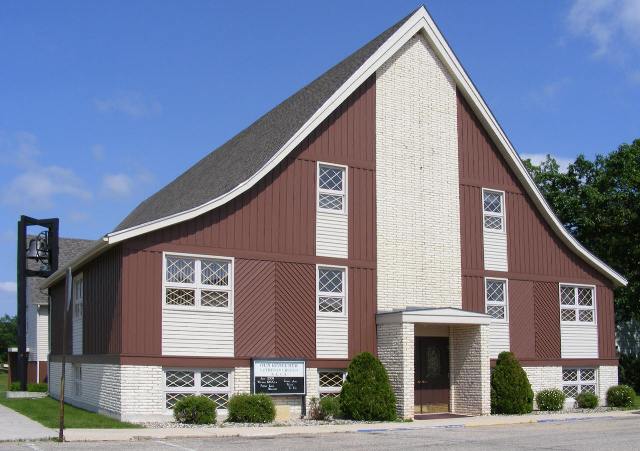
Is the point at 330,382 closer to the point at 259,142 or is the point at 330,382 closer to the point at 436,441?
the point at 436,441

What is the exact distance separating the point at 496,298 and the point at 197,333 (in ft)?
33.8

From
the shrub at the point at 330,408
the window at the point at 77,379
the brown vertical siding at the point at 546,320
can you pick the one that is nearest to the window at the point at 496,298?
the brown vertical siding at the point at 546,320

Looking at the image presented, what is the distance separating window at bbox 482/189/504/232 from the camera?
27.5 m

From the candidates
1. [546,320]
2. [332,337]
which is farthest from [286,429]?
[546,320]

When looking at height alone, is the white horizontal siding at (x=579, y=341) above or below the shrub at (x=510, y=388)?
above

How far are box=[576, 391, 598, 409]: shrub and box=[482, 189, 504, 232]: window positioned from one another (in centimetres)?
599

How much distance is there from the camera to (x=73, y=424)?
19.7 meters

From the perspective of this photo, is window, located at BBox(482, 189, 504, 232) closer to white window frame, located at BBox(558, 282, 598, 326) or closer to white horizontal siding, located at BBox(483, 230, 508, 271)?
white horizontal siding, located at BBox(483, 230, 508, 271)

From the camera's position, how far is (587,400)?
1082 inches

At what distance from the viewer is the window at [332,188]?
24609 millimetres

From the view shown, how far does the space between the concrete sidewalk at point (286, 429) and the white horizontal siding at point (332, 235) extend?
516cm

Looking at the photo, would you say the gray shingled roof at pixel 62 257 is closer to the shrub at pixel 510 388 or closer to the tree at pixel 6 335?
the shrub at pixel 510 388

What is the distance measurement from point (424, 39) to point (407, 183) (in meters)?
4.78

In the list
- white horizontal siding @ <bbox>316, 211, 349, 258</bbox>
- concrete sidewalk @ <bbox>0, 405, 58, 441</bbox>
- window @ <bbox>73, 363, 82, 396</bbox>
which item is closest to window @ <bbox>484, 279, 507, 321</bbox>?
white horizontal siding @ <bbox>316, 211, 349, 258</bbox>
